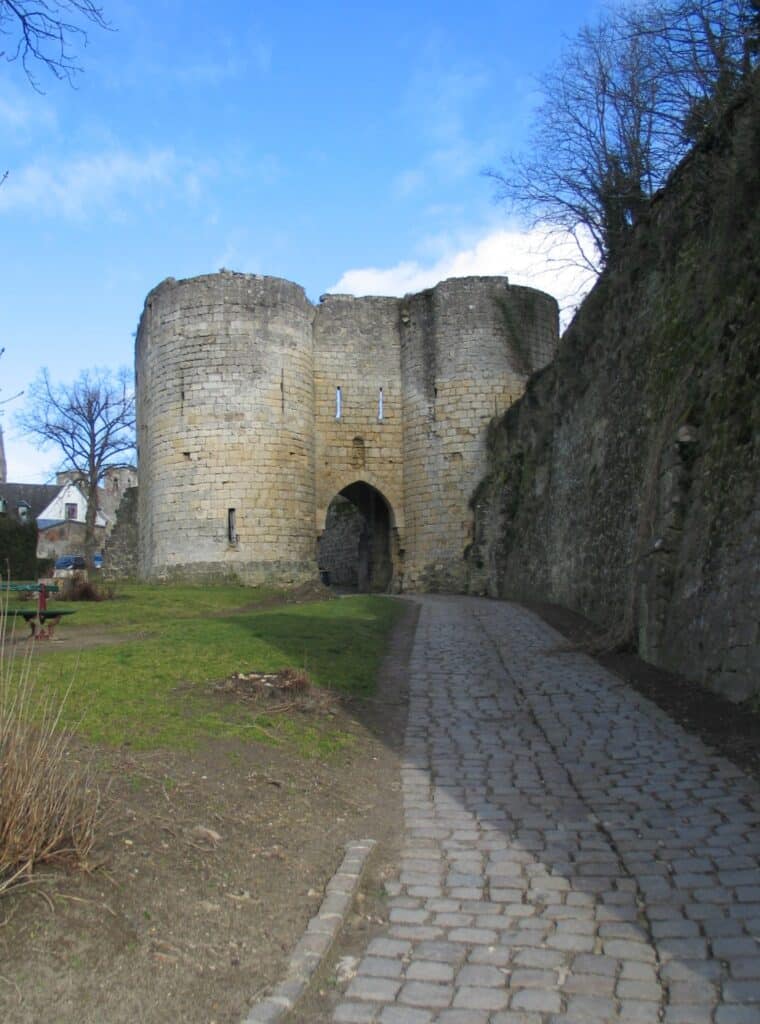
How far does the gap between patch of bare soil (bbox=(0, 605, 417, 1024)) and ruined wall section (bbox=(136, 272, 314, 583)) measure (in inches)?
754

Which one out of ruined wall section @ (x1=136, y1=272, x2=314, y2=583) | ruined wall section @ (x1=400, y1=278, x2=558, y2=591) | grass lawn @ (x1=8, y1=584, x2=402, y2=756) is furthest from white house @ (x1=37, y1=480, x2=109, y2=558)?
grass lawn @ (x1=8, y1=584, x2=402, y2=756)

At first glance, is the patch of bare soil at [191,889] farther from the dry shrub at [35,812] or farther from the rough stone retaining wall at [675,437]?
the rough stone retaining wall at [675,437]

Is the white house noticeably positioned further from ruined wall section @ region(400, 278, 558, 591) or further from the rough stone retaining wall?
the rough stone retaining wall

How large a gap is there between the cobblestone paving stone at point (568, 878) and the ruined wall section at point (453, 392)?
1967 cm

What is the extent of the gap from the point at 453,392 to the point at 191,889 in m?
25.0

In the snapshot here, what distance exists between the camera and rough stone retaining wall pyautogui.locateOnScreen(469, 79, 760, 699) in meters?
8.09

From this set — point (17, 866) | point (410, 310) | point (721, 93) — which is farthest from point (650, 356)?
point (410, 310)

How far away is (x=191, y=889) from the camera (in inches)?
163

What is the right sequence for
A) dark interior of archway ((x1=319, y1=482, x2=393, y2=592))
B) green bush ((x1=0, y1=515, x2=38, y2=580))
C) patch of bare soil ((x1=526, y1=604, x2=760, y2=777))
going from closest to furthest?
patch of bare soil ((x1=526, y1=604, x2=760, y2=777)), dark interior of archway ((x1=319, y1=482, x2=393, y2=592)), green bush ((x1=0, y1=515, x2=38, y2=580))

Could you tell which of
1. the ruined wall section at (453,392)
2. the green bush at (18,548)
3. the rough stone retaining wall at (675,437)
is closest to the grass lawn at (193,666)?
the rough stone retaining wall at (675,437)

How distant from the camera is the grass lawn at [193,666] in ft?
22.1

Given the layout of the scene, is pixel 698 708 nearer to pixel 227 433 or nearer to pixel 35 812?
pixel 35 812

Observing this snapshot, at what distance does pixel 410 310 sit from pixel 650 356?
1721 cm

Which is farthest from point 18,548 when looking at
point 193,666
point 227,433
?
point 193,666
